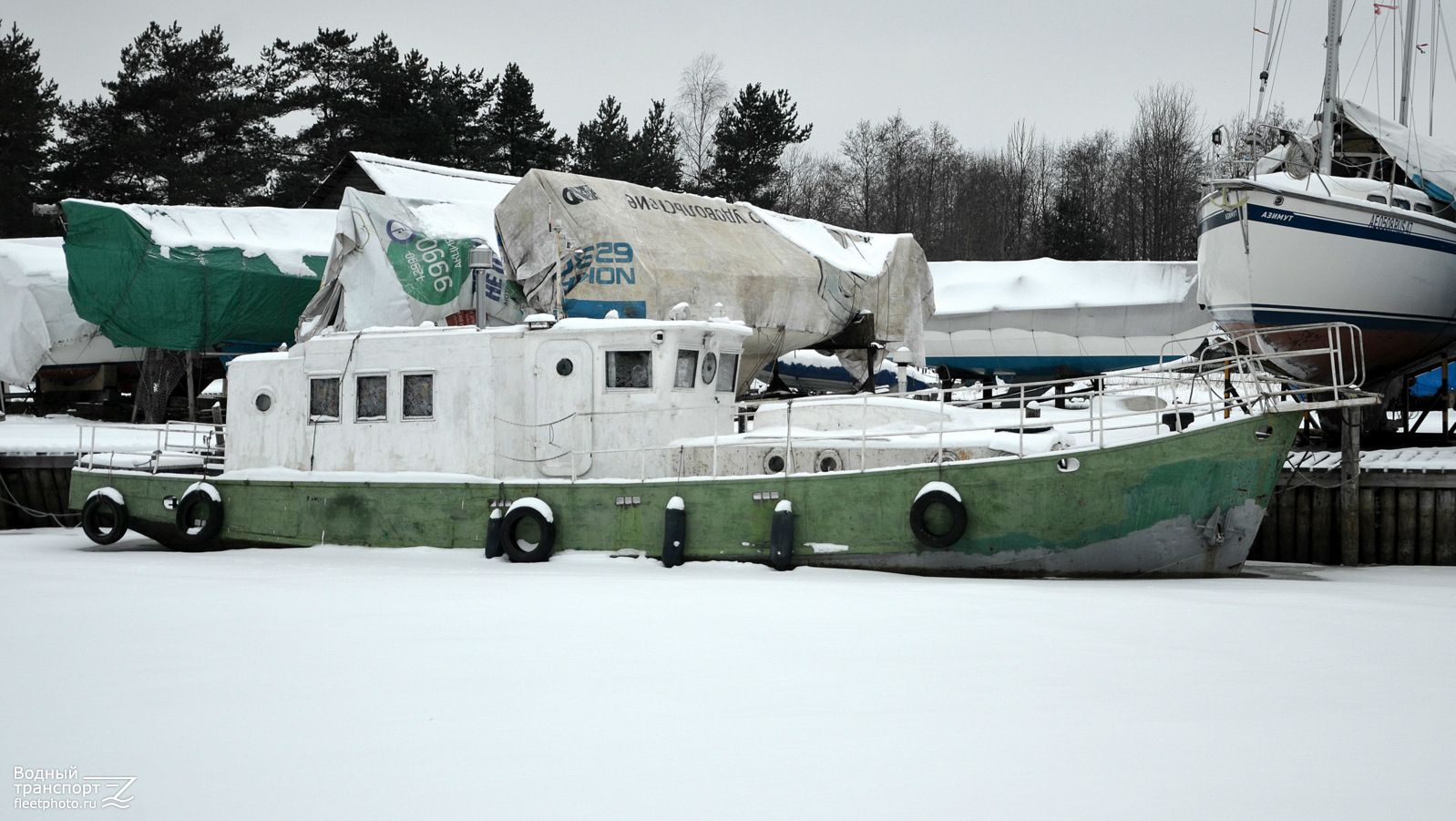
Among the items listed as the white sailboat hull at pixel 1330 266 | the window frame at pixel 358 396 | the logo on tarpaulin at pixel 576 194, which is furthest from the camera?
the white sailboat hull at pixel 1330 266

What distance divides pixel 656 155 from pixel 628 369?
2675 centimetres

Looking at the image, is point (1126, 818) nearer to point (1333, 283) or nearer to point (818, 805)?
point (818, 805)

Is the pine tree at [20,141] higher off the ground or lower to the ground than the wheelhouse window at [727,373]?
higher

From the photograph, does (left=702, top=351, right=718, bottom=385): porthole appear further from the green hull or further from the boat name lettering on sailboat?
the boat name lettering on sailboat

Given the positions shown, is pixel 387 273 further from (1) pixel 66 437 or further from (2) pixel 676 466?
(2) pixel 676 466

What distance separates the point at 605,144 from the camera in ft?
121

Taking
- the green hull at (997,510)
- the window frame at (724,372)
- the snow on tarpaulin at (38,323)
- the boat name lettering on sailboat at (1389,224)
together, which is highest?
the boat name lettering on sailboat at (1389,224)

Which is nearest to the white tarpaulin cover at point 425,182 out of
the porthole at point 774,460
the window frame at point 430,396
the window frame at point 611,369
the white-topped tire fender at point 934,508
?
the window frame at point 430,396

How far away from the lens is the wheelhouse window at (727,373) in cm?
1216

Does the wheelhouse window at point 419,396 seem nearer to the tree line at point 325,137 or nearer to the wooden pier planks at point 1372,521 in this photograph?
the wooden pier planks at point 1372,521

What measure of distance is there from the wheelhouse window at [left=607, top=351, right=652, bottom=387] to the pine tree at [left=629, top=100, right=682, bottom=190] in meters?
23.9

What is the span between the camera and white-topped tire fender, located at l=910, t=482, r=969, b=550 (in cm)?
1021

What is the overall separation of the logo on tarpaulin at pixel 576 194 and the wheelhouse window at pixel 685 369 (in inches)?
174

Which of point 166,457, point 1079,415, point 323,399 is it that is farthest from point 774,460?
point 166,457
